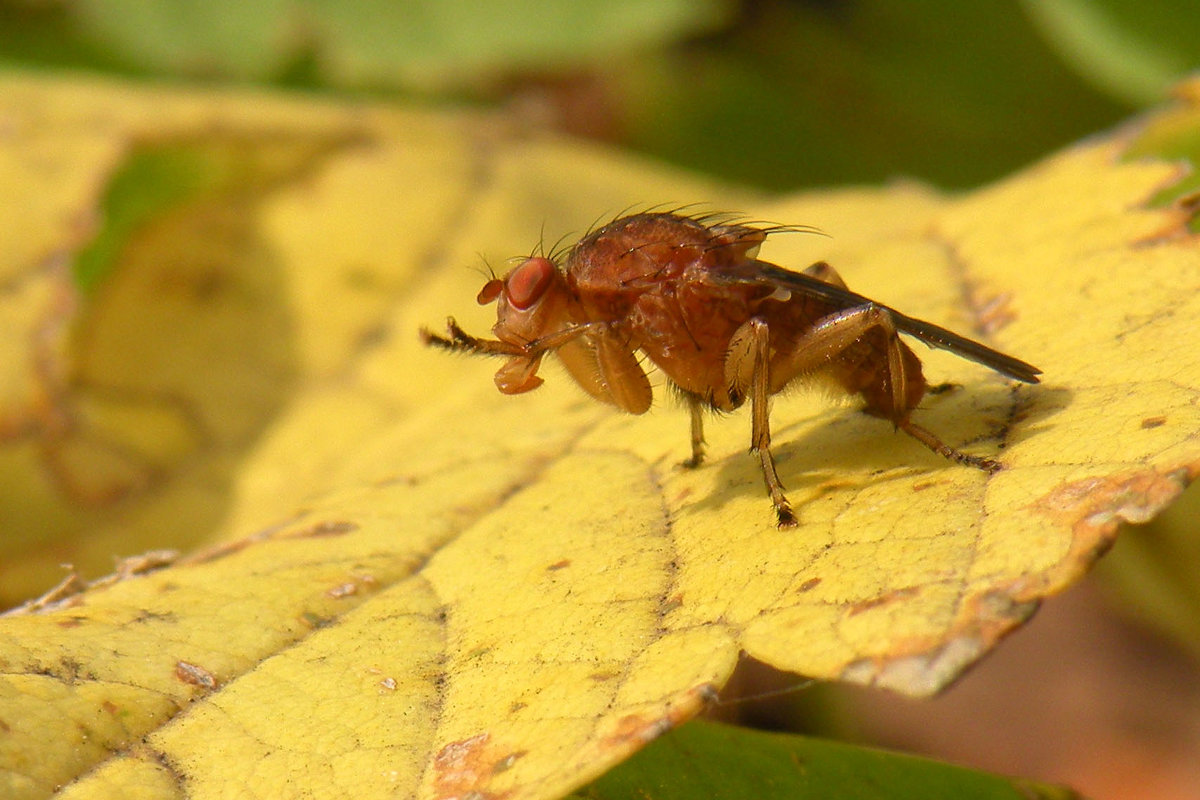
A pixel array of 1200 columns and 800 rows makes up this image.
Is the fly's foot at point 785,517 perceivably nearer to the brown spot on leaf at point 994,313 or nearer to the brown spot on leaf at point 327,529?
the brown spot on leaf at point 994,313

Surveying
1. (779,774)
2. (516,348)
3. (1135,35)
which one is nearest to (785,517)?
(779,774)

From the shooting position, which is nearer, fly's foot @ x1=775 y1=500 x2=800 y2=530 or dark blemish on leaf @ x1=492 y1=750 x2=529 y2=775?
dark blemish on leaf @ x1=492 y1=750 x2=529 y2=775

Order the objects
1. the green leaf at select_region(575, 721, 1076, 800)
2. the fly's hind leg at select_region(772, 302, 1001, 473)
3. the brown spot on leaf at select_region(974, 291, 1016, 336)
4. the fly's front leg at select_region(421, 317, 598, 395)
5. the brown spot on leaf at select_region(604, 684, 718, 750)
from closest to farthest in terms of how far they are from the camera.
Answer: the brown spot on leaf at select_region(604, 684, 718, 750) < the green leaf at select_region(575, 721, 1076, 800) < the fly's hind leg at select_region(772, 302, 1001, 473) < the fly's front leg at select_region(421, 317, 598, 395) < the brown spot on leaf at select_region(974, 291, 1016, 336)

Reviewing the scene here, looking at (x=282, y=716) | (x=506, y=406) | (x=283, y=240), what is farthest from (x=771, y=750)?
(x=283, y=240)

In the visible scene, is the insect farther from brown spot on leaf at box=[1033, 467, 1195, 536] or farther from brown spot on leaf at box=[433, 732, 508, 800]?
brown spot on leaf at box=[433, 732, 508, 800]

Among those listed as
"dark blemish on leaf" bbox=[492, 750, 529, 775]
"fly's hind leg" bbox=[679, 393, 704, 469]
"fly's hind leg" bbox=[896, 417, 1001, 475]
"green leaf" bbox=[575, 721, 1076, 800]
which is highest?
"fly's hind leg" bbox=[679, 393, 704, 469]

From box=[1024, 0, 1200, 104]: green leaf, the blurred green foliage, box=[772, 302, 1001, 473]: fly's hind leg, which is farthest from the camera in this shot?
the blurred green foliage

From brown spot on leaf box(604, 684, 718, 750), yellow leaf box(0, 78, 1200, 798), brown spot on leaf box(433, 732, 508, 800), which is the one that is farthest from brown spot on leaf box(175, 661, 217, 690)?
brown spot on leaf box(604, 684, 718, 750)

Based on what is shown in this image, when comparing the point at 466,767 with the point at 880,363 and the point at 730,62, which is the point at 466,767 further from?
the point at 730,62

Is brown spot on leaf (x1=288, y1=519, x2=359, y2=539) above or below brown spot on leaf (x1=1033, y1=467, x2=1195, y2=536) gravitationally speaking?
above
